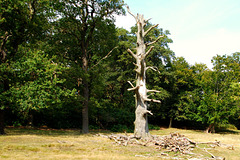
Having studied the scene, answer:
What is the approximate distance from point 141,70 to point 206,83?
13639mm

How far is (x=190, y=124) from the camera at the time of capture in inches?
1267

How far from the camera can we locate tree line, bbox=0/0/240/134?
42.2ft

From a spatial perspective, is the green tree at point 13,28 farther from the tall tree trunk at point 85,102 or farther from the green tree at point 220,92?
the green tree at point 220,92

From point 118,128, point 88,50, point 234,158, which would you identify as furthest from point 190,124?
point 234,158

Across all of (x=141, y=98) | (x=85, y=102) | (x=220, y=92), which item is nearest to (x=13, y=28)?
(x=85, y=102)

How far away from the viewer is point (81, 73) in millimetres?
16797

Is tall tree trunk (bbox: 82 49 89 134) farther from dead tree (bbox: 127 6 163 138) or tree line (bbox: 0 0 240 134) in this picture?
dead tree (bbox: 127 6 163 138)

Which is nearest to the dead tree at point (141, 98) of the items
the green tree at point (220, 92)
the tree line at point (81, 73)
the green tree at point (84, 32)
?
the tree line at point (81, 73)

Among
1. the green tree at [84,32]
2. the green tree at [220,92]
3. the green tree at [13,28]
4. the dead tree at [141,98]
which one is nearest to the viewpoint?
the green tree at [13,28]

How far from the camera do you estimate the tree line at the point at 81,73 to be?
12.9m

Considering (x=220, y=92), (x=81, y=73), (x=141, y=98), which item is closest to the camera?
(x=141, y=98)

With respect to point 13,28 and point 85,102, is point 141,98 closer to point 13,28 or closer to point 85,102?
point 85,102

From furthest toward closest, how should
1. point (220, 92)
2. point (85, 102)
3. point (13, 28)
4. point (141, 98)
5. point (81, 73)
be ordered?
point (220, 92)
point (85, 102)
point (81, 73)
point (13, 28)
point (141, 98)

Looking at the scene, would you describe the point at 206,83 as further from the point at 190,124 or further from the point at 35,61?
the point at 35,61
